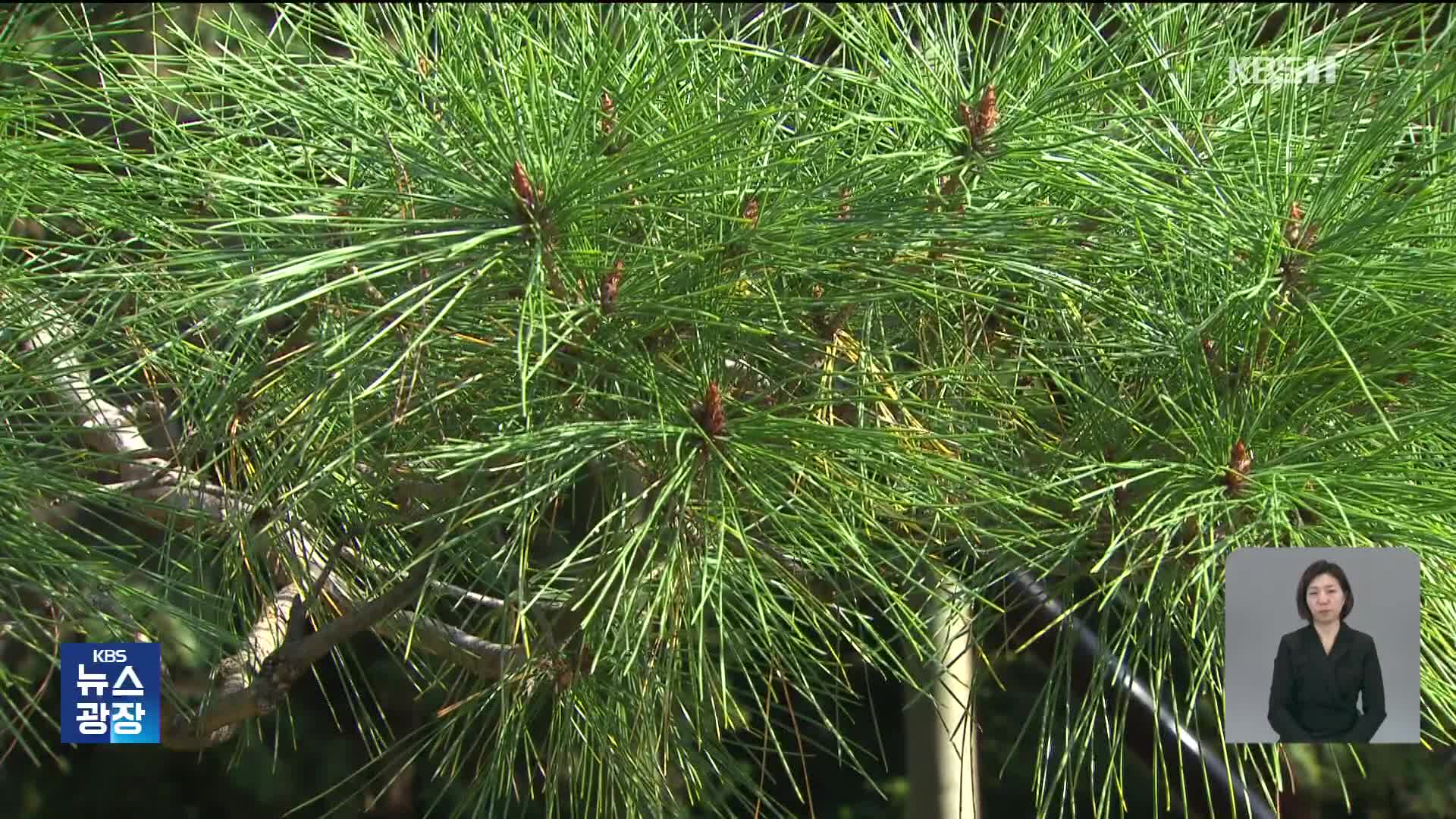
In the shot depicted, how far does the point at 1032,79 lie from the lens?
532 millimetres

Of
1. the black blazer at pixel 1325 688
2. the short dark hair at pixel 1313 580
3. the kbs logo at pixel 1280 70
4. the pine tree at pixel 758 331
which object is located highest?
the kbs logo at pixel 1280 70

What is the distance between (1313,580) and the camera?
44 cm

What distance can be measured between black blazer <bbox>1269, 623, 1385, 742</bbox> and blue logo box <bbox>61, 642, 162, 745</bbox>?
0.41 meters

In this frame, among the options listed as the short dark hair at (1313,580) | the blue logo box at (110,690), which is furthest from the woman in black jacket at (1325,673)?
the blue logo box at (110,690)

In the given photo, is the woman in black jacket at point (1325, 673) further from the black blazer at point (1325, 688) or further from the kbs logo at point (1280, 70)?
the kbs logo at point (1280, 70)

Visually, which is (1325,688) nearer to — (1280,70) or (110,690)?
(1280,70)

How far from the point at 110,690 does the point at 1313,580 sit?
444mm

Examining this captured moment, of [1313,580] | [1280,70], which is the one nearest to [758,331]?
[1313,580]

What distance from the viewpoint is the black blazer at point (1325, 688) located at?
0.44 metres

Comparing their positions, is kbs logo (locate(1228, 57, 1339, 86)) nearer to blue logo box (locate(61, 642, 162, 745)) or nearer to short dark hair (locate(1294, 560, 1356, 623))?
short dark hair (locate(1294, 560, 1356, 623))

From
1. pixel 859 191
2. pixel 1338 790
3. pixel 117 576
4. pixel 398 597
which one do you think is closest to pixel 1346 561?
pixel 859 191

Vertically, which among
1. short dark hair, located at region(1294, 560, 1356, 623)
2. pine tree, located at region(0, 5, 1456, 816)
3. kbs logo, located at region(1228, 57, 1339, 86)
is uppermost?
kbs logo, located at region(1228, 57, 1339, 86)

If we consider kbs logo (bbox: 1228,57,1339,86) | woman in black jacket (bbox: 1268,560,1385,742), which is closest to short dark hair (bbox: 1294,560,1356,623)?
woman in black jacket (bbox: 1268,560,1385,742)

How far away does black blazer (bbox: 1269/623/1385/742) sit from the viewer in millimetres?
445
